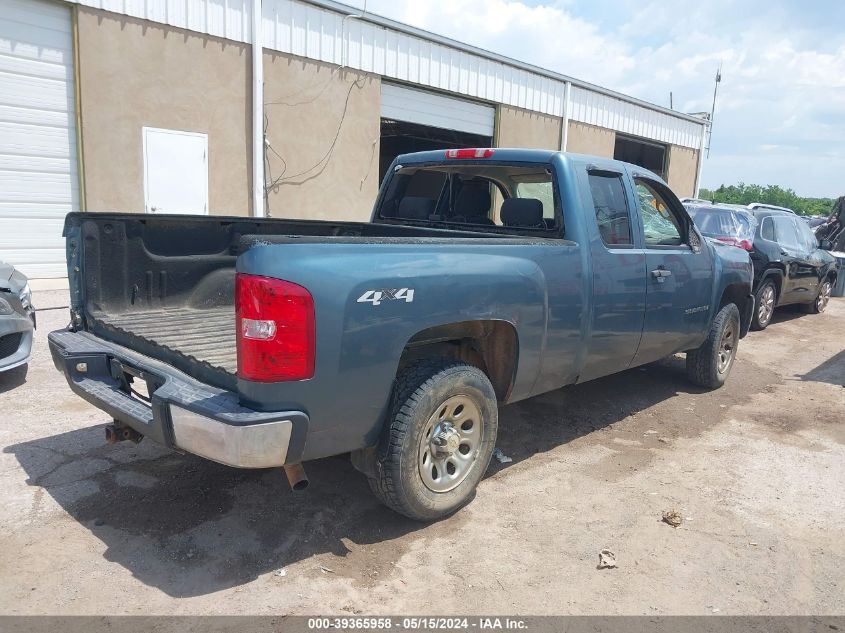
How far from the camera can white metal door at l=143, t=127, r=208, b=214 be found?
34.2ft

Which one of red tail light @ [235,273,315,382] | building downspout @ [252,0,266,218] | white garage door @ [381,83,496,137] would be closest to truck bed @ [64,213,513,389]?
red tail light @ [235,273,315,382]

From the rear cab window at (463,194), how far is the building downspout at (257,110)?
616 cm

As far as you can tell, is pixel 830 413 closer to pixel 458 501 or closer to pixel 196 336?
pixel 458 501

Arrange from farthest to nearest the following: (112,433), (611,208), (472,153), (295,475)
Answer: (472,153), (611,208), (112,433), (295,475)

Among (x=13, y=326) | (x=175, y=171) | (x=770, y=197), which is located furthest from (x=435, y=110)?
(x=770, y=197)

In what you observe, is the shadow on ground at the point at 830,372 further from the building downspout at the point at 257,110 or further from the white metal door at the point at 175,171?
the white metal door at the point at 175,171

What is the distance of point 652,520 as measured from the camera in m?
3.81

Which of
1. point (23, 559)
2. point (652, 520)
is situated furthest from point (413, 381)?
point (23, 559)

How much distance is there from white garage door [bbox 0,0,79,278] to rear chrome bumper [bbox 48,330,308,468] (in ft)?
25.1

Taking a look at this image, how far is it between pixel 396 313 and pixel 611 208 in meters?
2.25

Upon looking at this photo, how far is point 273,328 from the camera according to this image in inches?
108

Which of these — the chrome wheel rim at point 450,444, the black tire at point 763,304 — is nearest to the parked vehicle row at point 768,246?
the black tire at point 763,304

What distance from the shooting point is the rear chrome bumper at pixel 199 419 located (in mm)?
2721

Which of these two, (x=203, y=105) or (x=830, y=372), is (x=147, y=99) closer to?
(x=203, y=105)
